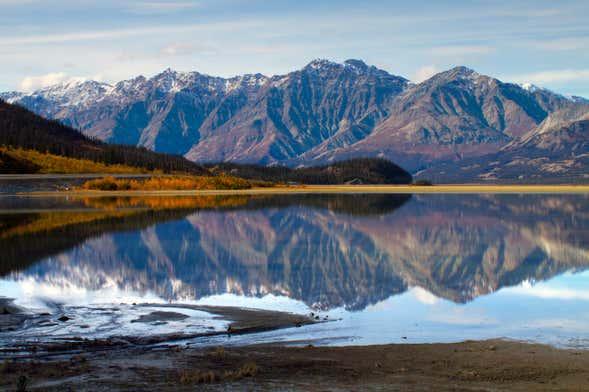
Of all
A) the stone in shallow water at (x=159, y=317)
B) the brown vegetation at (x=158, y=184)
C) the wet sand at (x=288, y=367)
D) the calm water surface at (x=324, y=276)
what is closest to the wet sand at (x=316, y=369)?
the wet sand at (x=288, y=367)

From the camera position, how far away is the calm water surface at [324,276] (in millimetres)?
24281

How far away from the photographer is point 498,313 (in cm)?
2709

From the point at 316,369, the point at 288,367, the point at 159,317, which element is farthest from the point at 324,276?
the point at 316,369

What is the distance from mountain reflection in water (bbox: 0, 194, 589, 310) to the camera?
33.8 metres

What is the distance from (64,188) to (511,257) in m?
149

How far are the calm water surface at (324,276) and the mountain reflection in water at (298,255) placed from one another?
8 centimetres

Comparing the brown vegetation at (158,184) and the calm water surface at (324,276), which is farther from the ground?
the brown vegetation at (158,184)

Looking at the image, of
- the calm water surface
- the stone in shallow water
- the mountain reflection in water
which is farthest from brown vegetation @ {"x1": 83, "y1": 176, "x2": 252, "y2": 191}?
the stone in shallow water

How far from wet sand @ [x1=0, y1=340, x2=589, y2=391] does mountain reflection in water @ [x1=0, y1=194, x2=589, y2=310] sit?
8.44 meters

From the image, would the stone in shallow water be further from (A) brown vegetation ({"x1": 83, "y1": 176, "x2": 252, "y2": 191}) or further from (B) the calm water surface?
(A) brown vegetation ({"x1": 83, "y1": 176, "x2": 252, "y2": 191})

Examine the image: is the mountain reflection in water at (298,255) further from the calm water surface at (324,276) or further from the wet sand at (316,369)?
the wet sand at (316,369)

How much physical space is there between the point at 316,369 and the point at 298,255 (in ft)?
91.6

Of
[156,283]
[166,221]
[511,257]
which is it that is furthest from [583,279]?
[166,221]

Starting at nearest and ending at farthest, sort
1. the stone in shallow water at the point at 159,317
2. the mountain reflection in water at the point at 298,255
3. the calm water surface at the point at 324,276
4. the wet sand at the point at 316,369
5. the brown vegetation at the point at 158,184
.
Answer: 1. the wet sand at the point at 316,369
2. the calm water surface at the point at 324,276
3. the stone in shallow water at the point at 159,317
4. the mountain reflection in water at the point at 298,255
5. the brown vegetation at the point at 158,184
